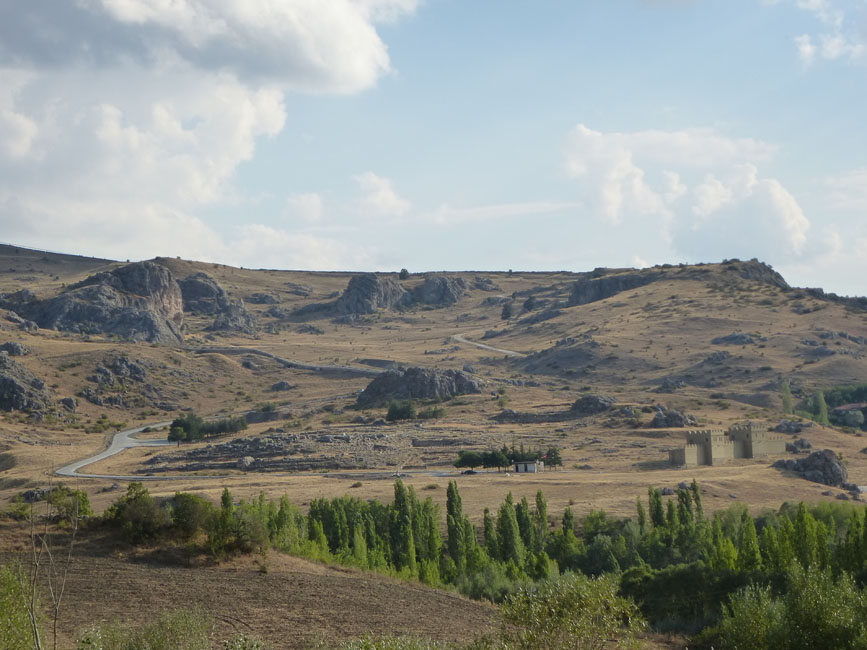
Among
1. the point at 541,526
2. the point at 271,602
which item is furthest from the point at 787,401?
the point at 271,602

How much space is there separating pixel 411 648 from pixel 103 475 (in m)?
76.6

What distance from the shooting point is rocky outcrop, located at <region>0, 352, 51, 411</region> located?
124250mm

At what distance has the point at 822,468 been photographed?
8925 centimetres

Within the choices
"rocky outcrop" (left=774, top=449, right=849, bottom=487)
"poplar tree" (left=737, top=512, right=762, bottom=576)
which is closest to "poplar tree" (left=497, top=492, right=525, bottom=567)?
"poplar tree" (left=737, top=512, right=762, bottom=576)

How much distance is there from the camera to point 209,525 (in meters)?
41.2

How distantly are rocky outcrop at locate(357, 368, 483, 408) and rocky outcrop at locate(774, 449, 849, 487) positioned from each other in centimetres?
6118

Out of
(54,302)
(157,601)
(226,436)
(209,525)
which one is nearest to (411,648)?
(157,601)

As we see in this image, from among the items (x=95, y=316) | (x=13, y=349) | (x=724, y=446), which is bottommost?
(x=724, y=446)

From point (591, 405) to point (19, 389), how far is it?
265ft

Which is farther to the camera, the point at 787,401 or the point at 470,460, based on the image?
the point at 787,401

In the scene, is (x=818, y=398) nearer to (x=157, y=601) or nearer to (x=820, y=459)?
(x=820, y=459)

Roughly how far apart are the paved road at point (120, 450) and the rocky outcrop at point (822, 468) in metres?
62.8

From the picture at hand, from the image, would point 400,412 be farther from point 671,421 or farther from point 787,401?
point 787,401

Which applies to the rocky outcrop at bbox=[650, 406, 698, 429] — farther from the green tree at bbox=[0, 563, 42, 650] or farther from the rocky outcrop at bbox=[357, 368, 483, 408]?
the green tree at bbox=[0, 563, 42, 650]
